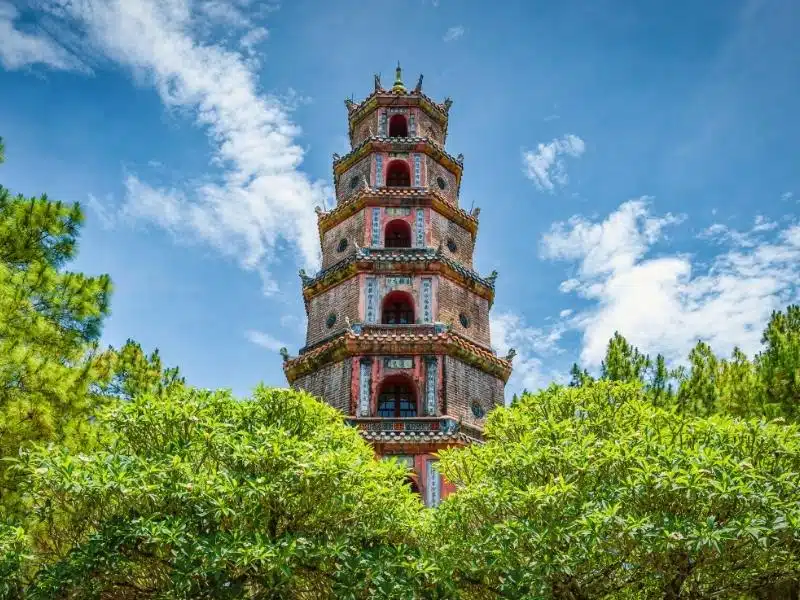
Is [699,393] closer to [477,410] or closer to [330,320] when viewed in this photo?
[477,410]

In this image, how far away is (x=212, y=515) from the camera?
9789 millimetres

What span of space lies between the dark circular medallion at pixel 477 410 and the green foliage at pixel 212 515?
8.12 metres

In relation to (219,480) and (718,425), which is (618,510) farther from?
(219,480)

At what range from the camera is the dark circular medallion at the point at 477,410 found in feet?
62.4

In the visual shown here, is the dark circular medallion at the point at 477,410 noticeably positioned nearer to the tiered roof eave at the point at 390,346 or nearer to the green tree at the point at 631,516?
the tiered roof eave at the point at 390,346

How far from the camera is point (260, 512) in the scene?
976cm

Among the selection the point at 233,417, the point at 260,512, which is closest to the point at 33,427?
the point at 233,417

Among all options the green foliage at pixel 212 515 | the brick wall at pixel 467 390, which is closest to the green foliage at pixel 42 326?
the green foliage at pixel 212 515

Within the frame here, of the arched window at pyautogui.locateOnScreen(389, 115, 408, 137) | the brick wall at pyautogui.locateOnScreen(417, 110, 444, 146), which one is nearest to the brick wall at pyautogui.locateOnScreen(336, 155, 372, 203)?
the arched window at pyautogui.locateOnScreen(389, 115, 408, 137)

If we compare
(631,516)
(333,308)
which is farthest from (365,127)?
(631,516)

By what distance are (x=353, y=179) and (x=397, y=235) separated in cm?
283

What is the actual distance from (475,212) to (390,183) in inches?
129

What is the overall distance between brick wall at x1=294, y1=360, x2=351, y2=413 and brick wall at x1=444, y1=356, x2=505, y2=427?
2.80 m

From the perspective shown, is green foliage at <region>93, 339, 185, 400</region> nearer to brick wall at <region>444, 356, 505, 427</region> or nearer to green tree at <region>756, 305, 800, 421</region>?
brick wall at <region>444, 356, 505, 427</region>
